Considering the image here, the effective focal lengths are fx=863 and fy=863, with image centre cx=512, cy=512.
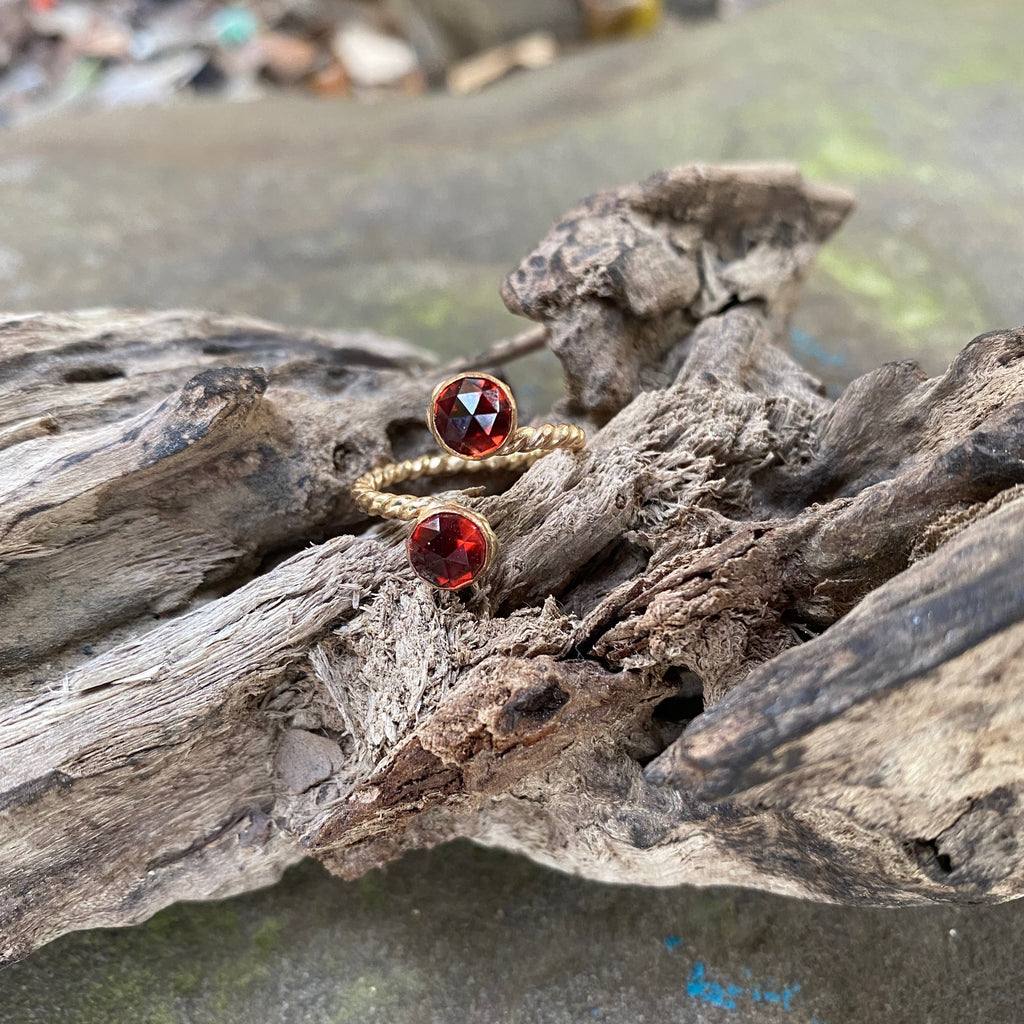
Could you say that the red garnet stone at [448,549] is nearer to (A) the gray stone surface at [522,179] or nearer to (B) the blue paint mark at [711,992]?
(B) the blue paint mark at [711,992]

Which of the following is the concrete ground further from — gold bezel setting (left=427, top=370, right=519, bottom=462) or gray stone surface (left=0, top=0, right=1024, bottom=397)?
gold bezel setting (left=427, top=370, right=519, bottom=462)

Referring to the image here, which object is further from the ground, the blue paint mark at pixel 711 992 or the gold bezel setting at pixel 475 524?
the gold bezel setting at pixel 475 524

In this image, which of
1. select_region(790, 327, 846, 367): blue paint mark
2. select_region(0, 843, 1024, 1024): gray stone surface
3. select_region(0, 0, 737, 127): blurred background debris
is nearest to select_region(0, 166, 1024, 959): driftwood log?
select_region(0, 843, 1024, 1024): gray stone surface

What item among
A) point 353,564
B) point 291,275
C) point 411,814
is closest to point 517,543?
point 353,564

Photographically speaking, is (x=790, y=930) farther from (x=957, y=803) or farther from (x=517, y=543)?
(x=517, y=543)

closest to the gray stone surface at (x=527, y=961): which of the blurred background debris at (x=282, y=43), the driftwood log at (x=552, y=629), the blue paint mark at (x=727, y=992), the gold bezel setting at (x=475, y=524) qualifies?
the blue paint mark at (x=727, y=992)

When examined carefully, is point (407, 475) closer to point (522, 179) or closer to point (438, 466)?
point (438, 466)
